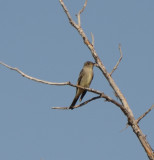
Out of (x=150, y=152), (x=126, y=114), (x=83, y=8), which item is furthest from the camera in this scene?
(x=83, y=8)

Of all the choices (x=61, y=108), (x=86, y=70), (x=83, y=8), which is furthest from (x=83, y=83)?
(x=61, y=108)

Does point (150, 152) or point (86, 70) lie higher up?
point (86, 70)

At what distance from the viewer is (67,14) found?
307 inches

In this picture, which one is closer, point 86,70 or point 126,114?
point 126,114

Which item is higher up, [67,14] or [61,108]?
[67,14]

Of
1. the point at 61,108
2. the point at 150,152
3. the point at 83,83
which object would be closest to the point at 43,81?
the point at 61,108

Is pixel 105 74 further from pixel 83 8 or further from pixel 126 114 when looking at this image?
pixel 83 8

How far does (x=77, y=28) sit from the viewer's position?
770 centimetres

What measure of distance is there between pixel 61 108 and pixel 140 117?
1.36 m

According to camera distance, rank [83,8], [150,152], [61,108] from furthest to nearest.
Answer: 1. [83,8]
2. [61,108]
3. [150,152]

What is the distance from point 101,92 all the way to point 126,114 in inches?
20.5

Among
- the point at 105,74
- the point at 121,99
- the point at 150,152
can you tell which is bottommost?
the point at 150,152

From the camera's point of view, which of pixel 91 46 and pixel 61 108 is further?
pixel 91 46

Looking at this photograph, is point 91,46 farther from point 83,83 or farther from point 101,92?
point 83,83
